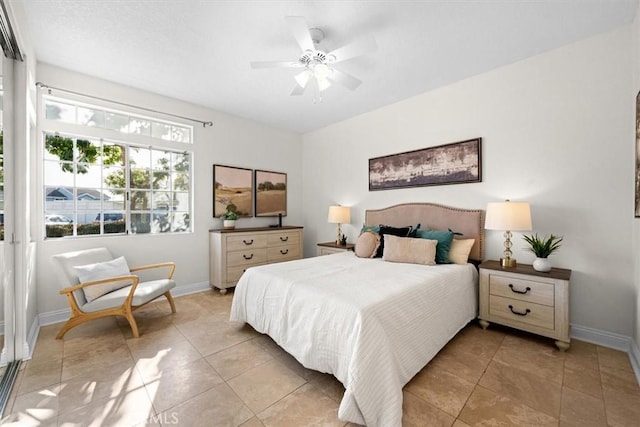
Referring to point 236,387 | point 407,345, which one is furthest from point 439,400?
point 236,387

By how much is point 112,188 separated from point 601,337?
17.7 ft

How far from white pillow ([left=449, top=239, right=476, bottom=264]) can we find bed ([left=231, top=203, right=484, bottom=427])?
120 mm

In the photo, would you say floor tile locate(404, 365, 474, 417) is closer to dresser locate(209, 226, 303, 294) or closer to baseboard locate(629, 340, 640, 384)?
Answer: baseboard locate(629, 340, 640, 384)

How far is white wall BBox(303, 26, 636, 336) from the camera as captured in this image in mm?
2244

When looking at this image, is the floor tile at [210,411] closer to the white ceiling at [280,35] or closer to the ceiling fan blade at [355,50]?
the ceiling fan blade at [355,50]

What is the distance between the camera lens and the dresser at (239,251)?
3.71 m

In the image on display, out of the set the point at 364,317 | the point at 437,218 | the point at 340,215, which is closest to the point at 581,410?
the point at 364,317

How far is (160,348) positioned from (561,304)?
3.46 m

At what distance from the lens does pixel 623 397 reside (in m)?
1.66

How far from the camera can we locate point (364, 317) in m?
1.55

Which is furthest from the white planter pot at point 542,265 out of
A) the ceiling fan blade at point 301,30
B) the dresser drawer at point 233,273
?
the dresser drawer at point 233,273

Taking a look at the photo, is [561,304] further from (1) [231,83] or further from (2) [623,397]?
(1) [231,83]

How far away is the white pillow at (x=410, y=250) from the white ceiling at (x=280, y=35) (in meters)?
1.91

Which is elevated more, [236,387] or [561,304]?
[561,304]
